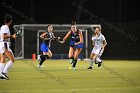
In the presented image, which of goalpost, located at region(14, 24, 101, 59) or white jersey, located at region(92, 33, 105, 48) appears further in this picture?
goalpost, located at region(14, 24, 101, 59)

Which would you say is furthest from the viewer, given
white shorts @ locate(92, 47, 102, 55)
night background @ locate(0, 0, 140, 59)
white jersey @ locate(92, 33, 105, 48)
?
night background @ locate(0, 0, 140, 59)

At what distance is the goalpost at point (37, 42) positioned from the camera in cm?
3130

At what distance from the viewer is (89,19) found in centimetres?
3472

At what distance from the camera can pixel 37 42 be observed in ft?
105

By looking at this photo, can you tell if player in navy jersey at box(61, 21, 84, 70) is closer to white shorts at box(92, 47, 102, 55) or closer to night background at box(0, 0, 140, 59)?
white shorts at box(92, 47, 102, 55)

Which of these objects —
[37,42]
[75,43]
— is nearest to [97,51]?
[75,43]

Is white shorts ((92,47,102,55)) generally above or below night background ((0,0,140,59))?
below

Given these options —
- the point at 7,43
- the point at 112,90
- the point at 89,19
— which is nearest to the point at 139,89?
the point at 112,90

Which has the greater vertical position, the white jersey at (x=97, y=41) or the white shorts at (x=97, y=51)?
the white jersey at (x=97, y=41)

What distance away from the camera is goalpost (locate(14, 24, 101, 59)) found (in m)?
31.3

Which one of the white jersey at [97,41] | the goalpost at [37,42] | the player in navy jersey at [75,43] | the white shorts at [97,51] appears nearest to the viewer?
the player in navy jersey at [75,43]

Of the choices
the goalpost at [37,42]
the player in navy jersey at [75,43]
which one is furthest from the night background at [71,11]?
the player in navy jersey at [75,43]

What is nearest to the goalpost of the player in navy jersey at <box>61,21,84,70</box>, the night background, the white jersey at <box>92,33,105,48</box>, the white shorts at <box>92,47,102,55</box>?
the night background

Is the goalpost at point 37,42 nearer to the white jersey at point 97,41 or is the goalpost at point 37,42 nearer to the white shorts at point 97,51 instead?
the white jersey at point 97,41
